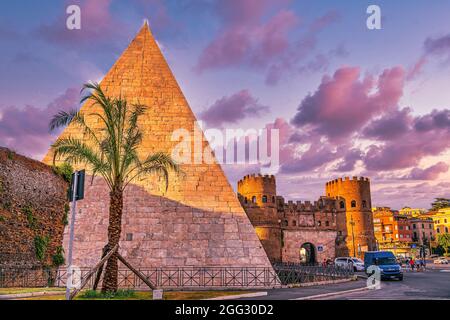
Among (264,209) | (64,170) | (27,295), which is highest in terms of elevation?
(64,170)

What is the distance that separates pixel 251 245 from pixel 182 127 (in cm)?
652

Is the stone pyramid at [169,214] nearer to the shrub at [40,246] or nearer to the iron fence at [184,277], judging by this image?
the iron fence at [184,277]

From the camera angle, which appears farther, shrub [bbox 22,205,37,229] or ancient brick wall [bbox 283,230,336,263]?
ancient brick wall [bbox 283,230,336,263]

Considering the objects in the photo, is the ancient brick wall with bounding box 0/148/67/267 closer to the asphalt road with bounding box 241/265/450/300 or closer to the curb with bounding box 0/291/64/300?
the curb with bounding box 0/291/64/300

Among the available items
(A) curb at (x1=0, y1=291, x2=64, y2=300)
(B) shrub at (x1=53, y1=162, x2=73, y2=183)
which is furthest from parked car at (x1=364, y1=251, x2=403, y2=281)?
(B) shrub at (x1=53, y1=162, x2=73, y2=183)

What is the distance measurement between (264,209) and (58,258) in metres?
38.1

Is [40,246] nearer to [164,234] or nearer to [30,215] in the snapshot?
[30,215]

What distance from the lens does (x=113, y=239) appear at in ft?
37.7

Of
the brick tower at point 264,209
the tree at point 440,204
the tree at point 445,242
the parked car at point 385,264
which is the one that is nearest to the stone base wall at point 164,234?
the parked car at point 385,264

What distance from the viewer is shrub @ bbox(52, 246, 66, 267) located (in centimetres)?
1650

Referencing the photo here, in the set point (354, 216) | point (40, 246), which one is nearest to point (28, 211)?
point (40, 246)

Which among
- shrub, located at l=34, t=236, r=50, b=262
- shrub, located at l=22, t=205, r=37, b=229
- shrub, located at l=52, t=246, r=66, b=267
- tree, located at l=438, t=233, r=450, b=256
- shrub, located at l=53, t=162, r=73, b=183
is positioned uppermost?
shrub, located at l=53, t=162, r=73, b=183

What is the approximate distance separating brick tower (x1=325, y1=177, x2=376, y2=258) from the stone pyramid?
40511 millimetres

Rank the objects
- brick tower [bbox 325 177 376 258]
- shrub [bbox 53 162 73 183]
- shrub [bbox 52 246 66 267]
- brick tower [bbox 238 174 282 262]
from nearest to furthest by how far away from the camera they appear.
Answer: shrub [bbox 52 246 66 267], shrub [bbox 53 162 73 183], brick tower [bbox 238 174 282 262], brick tower [bbox 325 177 376 258]
